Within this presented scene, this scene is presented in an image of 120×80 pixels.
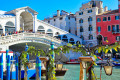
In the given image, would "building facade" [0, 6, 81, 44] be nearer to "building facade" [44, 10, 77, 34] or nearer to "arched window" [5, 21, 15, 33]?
"arched window" [5, 21, 15, 33]

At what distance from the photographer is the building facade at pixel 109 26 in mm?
28347

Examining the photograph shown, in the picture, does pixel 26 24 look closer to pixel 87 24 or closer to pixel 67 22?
pixel 67 22

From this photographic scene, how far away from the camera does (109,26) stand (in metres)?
29.2

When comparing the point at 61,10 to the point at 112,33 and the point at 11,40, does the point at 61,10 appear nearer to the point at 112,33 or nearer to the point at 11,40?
the point at 112,33

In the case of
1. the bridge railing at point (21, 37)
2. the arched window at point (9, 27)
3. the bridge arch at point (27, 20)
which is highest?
the bridge arch at point (27, 20)

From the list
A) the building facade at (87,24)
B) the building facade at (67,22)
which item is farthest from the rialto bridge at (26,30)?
the building facade at (67,22)

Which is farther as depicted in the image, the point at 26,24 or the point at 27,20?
the point at 26,24

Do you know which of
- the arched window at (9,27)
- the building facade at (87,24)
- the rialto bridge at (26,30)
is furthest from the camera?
the building facade at (87,24)

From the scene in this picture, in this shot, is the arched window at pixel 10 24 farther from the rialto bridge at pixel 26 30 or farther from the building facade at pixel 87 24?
the building facade at pixel 87 24

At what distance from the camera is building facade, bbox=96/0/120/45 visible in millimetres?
28347

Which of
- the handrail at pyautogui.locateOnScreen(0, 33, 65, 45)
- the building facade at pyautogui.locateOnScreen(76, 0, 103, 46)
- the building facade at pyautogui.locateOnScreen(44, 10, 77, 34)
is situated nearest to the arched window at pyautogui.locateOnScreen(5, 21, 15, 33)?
the handrail at pyautogui.locateOnScreen(0, 33, 65, 45)

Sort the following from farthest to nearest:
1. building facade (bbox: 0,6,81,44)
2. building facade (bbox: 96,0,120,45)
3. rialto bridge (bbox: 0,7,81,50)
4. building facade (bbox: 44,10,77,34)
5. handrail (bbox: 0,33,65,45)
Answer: building facade (bbox: 44,10,77,34) < building facade (bbox: 96,0,120,45) < building facade (bbox: 0,6,81,44) < rialto bridge (bbox: 0,7,81,50) < handrail (bbox: 0,33,65,45)

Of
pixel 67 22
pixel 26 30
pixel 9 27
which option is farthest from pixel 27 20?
pixel 67 22

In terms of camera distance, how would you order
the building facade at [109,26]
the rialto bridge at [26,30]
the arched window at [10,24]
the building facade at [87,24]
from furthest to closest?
the building facade at [87,24] → the building facade at [109,26] → the arched window at [10,24] → the rialto bridge at [26,30]
